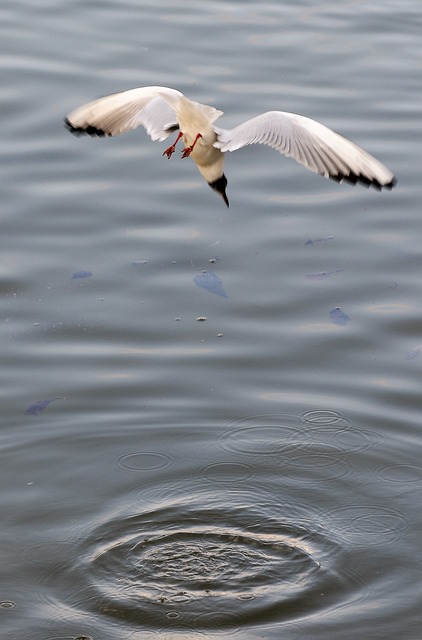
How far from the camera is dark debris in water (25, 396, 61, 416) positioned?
23.9 ft

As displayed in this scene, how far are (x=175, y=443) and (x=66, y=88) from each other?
15.0 feet

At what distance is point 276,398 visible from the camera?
7441mm

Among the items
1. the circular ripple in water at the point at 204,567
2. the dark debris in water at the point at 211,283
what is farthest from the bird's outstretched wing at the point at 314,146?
the dark debris in water at the point at 211,283

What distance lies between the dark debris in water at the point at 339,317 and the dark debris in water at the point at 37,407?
1.70m

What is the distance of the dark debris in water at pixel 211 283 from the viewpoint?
8367mm

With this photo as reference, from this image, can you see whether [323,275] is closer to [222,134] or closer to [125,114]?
[125,114]

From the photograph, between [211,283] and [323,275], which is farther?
[323,275]

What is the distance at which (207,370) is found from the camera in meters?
7.63

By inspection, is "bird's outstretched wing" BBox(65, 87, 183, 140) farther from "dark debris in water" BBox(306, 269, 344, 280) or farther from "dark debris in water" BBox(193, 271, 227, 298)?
"dark debris in water" BBox(306, 269, 344, 280)

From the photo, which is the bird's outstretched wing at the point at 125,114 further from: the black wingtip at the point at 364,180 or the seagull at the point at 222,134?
the black wingtip at the point at 364,180

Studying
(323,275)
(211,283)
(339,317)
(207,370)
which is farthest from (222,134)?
(323,275)

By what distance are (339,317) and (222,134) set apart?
2.61 meters

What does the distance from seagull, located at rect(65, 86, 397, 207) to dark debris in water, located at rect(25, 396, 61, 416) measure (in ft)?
5.07

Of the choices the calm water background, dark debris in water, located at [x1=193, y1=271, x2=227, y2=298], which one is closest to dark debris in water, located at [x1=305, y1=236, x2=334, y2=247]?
the calm water background
